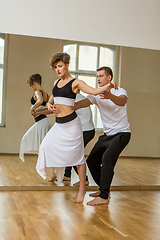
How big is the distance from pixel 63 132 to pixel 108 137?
0.49 m

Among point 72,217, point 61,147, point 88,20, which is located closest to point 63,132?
point 61,147

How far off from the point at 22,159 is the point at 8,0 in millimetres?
1963

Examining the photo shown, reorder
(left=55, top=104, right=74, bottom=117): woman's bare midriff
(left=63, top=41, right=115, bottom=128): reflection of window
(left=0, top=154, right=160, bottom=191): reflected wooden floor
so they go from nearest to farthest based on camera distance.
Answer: (left=55, top=104, right=74, bottom=117): woman's bare midriff, (left=0, top=154, right=160, bottom=191): reflected wooden floor, (left=63, top=41, right=115, bottom=128): reflection of window

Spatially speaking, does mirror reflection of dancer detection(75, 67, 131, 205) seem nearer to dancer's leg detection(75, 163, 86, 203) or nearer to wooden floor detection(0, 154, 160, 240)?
dancer's leg detection(75, 163, 86, 203)

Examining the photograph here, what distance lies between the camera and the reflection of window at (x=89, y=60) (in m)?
3.86

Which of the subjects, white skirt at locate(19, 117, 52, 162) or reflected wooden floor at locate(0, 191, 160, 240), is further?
white skirt at locate(19, 117, 52, 162)

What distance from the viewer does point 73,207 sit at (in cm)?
274

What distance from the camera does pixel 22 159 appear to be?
3613 mm

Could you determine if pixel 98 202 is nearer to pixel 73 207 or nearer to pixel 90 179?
pixel 73 207

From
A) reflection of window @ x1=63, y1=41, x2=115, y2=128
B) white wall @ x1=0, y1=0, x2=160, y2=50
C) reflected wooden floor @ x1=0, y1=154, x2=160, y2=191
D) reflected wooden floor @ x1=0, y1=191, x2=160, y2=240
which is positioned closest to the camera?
reflected wooden floor @ x1=0, y1=191, x2=160, y2=240

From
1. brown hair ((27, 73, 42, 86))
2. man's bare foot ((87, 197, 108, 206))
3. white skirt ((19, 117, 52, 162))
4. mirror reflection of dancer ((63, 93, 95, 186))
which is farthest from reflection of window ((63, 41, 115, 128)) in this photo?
man's bare foot ((87, 197, 108, 206))

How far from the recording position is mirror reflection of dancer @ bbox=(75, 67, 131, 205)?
294 centimetres

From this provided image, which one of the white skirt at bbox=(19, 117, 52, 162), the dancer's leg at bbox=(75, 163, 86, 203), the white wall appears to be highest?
the white wall

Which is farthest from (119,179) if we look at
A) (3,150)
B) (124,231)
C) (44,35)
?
(44,35)
